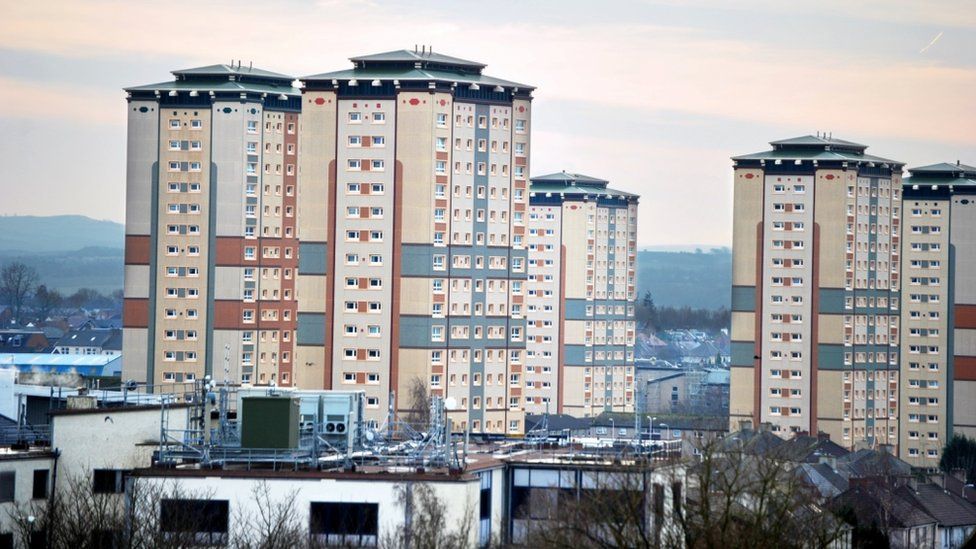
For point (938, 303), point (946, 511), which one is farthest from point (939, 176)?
point (946, 511)

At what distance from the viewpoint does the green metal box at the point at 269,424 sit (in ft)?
176

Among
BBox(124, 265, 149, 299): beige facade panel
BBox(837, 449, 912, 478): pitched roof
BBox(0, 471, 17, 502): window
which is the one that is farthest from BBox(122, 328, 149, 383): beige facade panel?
BBox(0, 471, 17, 502): window

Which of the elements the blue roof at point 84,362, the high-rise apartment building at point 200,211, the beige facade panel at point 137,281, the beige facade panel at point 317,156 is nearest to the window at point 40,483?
the beige facade panel at point 317,156

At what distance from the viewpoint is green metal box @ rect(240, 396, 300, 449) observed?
53688 millimetres

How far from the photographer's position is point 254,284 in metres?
160

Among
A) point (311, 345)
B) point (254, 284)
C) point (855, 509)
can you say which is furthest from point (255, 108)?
point (855, 509)

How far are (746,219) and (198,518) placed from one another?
111 metres

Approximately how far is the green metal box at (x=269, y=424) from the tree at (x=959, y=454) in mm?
98326

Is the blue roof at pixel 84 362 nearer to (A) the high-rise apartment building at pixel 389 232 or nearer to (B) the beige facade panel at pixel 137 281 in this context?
(B) the beige facade panel at pixel 137 281

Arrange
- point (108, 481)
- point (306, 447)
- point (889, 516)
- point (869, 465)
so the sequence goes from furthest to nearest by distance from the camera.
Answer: point (869, 465), point (889, 516), point (306, 447), point (108, 481)

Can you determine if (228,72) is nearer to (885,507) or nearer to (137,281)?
(137,281)

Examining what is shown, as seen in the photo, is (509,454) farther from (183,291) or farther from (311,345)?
(183,291)

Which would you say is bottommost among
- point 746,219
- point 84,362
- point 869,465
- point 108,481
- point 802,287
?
point 869,465

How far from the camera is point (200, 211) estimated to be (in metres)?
156
